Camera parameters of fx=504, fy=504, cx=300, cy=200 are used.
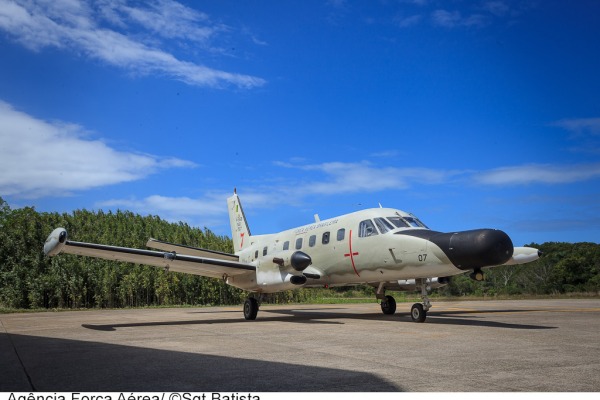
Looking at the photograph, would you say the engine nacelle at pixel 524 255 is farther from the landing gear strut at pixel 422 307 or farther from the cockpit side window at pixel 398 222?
the cockpit side window at pixel 398 222

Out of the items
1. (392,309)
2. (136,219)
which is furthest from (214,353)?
(136,219)

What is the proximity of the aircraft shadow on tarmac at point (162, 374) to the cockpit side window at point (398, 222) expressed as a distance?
845 centimetres

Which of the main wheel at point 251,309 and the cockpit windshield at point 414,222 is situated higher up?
the cockpit windshield at point 414,222

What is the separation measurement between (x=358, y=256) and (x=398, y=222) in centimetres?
168

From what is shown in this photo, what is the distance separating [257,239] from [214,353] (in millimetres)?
14771

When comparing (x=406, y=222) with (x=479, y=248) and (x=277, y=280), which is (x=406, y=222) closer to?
(x=479, y=248)

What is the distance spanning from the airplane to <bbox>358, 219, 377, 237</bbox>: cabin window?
3 centimetres

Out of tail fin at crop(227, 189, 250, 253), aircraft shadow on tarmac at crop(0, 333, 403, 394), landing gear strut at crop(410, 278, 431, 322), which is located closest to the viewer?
aircraft shadow on tarmac at crop(0, 333, 403, 394)

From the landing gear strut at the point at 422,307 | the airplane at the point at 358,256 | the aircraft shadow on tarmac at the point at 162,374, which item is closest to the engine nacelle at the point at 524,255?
the airplane at the point at 358,256

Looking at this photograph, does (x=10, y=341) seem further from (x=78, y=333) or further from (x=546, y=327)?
(x=546, y=327)

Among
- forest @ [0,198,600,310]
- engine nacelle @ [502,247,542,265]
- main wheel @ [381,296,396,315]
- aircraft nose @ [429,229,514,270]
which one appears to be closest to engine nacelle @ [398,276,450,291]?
main wheel @ [381,296,396,315]

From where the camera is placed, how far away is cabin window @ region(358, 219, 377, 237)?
15.6 meters

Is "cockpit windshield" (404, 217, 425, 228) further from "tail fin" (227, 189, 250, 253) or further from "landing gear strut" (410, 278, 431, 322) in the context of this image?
"tail fin" (227, 189, 250, 253)

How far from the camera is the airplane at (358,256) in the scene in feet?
40.8
